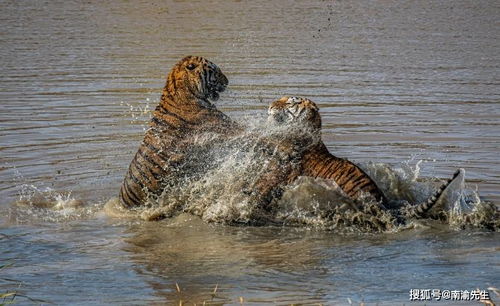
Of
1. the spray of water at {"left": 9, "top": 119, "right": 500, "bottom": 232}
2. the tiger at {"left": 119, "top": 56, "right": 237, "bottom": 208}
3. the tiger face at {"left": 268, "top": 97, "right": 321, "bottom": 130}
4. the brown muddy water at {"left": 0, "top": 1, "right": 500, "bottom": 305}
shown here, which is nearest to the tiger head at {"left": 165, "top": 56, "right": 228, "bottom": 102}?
the tiger at {"left": 119, "top": 56, "right": 237, "bottom": 208}

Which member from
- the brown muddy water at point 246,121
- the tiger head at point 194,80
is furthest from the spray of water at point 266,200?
A: the tiger head at point 194,80

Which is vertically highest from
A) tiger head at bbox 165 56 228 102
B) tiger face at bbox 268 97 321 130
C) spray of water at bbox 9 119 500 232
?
tiger head at bbox 165 56 228 102

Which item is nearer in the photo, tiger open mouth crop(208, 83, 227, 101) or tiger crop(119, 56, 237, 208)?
tiger crop(119, 56, 237, 208)

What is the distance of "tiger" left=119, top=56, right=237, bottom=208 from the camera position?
8055 mm

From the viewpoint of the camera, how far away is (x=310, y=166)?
7.86 metres

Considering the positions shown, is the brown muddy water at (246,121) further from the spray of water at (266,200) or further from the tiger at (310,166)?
the tiger at (310,166)

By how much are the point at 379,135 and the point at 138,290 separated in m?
5.14

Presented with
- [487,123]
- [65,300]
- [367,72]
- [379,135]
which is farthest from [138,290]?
[367,72]

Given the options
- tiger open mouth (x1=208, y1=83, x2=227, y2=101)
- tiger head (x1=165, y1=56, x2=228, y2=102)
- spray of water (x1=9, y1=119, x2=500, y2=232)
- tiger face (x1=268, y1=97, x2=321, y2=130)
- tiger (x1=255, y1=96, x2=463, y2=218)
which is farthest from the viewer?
tiger open mouth (x1=208, y1=83, x2=227, y2=101)

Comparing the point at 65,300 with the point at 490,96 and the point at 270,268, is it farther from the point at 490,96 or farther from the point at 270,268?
the point at 490,96

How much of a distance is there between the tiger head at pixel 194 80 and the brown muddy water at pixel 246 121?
0.36 m

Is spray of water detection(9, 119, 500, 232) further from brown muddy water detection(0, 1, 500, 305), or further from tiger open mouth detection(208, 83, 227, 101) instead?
tiger open mouth detection(208, 83, 227, 101)

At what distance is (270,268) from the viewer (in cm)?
662

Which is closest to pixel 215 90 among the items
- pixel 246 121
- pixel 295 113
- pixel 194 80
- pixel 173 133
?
pixel 194 80
